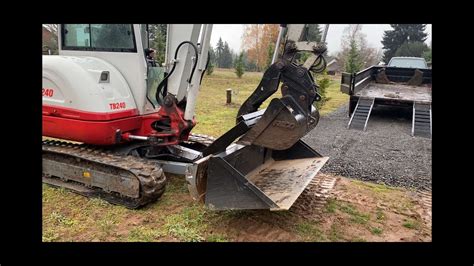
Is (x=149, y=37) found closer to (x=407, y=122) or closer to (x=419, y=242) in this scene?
(x=419, y=242)

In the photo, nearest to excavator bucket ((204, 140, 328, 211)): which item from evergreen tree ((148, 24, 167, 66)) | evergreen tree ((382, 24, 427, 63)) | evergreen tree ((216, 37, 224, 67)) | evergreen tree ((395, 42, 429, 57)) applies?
evergreen tree ((148, 24, 167, 66))

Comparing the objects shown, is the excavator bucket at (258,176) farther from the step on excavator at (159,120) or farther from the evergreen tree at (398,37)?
the evergreen tree at (398,37)

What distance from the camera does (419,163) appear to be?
6168 mm

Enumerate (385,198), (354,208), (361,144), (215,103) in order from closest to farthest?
1. (354,208)
2. (385,198)
3. (361,144)
4. (215,103)

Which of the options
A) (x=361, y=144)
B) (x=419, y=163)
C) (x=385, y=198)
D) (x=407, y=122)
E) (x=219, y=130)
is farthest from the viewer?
(x=407, y=122)

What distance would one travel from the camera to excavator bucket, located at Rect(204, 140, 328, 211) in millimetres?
3359

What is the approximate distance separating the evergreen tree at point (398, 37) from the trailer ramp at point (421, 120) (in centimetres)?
2803

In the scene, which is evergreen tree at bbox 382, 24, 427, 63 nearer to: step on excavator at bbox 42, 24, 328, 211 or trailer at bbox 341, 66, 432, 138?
trailer at bbox 341, 66, 432, 138

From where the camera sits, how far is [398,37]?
35438 mm

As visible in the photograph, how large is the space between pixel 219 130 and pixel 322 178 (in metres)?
3.57

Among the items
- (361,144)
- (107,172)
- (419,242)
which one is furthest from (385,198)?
(107,172)

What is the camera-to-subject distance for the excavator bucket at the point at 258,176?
3.36 meters

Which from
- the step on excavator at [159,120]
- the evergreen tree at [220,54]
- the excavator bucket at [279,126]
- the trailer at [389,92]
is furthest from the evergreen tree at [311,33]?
the evergreen tree at [220,54]

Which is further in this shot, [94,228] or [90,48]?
[90,48]
